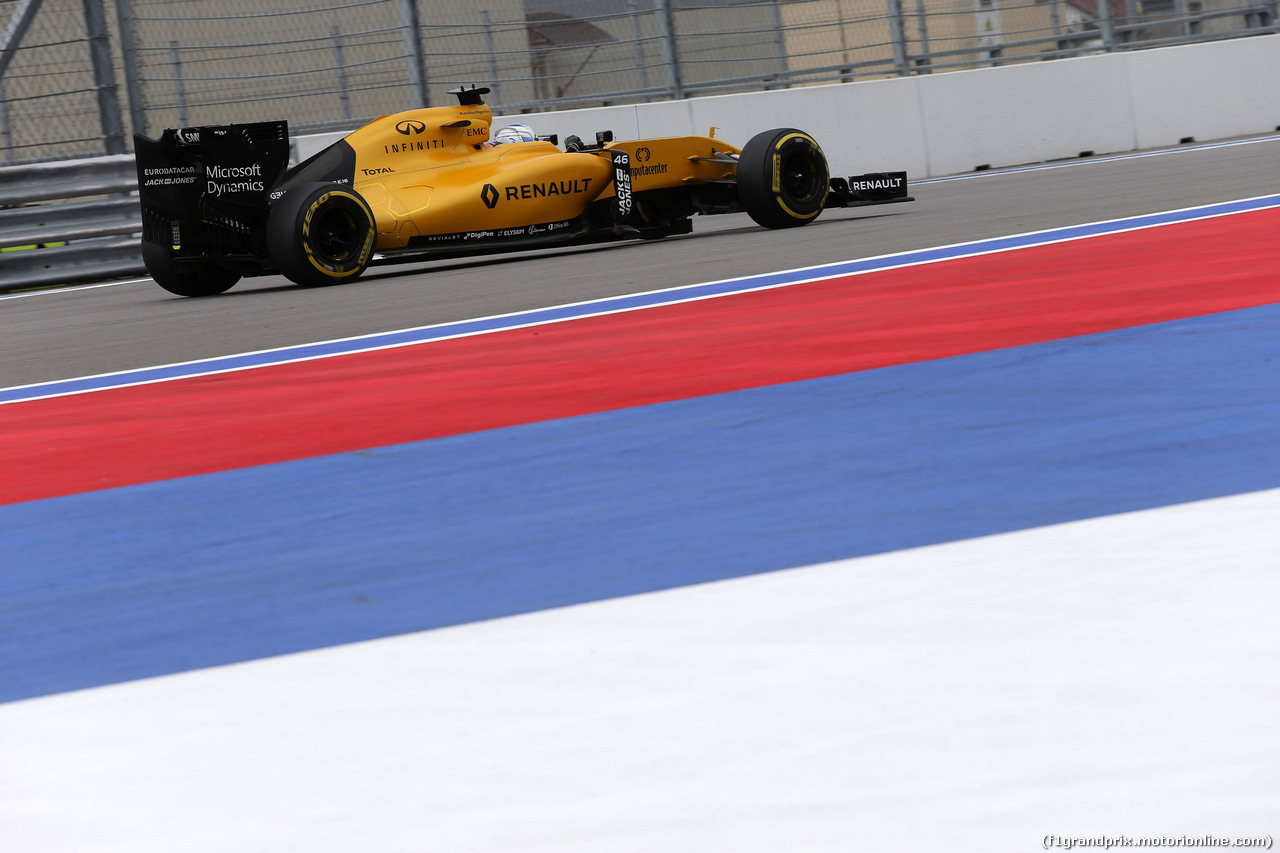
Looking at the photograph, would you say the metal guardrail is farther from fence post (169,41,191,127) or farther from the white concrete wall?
the white concrete wall

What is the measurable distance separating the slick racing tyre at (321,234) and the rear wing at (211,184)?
0.24m

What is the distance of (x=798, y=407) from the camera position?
4.26 metres

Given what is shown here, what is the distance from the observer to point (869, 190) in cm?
1152

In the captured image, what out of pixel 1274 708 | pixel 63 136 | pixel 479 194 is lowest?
pixel 1274 708

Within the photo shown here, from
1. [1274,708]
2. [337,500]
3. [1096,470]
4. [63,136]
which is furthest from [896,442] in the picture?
[63,136]

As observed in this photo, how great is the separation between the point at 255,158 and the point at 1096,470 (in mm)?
7649

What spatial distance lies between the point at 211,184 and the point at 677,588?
25.8 feet

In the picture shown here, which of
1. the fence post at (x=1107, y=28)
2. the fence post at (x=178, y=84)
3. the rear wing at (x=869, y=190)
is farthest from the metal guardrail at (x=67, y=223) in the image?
the fence post at (x=1107, y=28)

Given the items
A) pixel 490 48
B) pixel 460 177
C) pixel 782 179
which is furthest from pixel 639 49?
pixel 460 177

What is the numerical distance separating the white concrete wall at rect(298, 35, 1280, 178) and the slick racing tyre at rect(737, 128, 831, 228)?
17.2 feet

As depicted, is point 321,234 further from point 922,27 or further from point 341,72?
point 922,27

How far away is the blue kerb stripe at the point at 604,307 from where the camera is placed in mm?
6395

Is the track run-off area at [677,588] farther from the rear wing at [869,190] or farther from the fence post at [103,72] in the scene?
the fence post at [103,72]

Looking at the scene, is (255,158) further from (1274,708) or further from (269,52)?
(1274,708)
